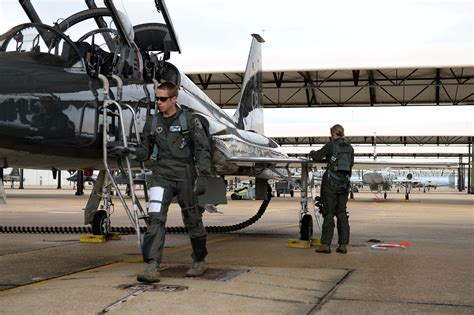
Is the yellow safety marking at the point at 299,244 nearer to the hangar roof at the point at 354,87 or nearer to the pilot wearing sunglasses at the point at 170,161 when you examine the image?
the pilot wearing sunglasses at the point at 170,161

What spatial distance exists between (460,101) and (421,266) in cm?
2571

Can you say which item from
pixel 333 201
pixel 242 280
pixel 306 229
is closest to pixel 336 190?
pixel 333 201

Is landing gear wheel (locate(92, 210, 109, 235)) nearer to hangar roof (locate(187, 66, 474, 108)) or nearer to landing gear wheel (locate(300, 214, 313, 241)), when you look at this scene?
landing gear wheel (locate(300, 214, 313, 241))

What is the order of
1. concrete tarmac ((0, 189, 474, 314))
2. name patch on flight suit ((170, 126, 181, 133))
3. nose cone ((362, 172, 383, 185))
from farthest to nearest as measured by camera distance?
nose cone ((362, 172, 383, 185))
name patch on flight suit ((170, 126, 181, 133))
concrete tarmac ((0, 189, 474, 314))

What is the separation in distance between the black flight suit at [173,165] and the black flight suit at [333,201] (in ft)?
10.0

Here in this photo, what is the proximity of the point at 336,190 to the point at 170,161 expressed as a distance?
11.2 feet

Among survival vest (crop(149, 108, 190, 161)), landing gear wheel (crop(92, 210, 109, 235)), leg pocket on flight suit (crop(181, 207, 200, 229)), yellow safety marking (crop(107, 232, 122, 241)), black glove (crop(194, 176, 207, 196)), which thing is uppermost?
survival vest (crop(149, 108, 190, 161))

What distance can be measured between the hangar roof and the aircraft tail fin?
9891mm

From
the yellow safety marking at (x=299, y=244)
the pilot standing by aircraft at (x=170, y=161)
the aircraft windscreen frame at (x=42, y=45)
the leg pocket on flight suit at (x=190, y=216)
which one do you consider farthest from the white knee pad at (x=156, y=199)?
the yellow safety marking at (x=299, y=244)

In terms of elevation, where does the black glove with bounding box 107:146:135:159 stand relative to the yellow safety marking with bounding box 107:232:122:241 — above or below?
above

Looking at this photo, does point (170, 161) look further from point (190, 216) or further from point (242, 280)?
point (242, 280)

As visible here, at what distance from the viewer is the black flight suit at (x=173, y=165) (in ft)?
16.9

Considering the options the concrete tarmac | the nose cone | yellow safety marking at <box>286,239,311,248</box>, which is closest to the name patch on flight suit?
the concrete tarmac

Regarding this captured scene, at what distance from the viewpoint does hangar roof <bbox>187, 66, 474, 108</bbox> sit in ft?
84.3
